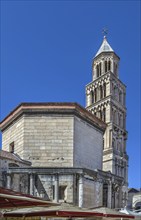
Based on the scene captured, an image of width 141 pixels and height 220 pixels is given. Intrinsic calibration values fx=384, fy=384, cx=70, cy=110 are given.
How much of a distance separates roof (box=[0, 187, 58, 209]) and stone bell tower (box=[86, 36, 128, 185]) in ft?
206

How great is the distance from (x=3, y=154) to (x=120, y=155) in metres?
53.7

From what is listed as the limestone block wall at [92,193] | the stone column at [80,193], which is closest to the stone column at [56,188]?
the stone column at [80,193]

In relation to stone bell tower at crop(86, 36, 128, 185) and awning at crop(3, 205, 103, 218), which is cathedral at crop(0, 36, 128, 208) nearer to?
awning at crop(3, 205, 103, 218)

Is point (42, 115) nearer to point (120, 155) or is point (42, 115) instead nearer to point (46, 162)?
point (46, 162)

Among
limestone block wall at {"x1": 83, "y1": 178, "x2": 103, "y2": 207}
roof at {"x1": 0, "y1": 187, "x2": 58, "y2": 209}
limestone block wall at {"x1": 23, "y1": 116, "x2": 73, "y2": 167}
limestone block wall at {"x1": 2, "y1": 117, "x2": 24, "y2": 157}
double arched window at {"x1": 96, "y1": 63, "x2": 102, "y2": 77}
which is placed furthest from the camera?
double arched window at {"x1": 96, "y1": 63, "x2": 102, "y2": 77}

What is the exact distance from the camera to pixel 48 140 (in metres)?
23.1

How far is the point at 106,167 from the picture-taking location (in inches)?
2800

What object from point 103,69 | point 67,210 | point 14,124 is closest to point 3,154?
point 14,124

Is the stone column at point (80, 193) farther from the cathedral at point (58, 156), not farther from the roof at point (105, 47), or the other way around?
the roof at point (105, 47)

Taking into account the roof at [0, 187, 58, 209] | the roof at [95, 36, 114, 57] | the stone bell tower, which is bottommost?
the roof at [0, 187, 58, 209]

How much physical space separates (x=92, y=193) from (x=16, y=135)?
260 inches

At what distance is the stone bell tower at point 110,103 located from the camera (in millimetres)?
71312

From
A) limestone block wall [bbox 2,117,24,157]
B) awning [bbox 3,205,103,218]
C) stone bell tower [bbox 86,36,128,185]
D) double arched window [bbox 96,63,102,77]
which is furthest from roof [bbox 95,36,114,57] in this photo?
awning [bbox 3,205,103,218]

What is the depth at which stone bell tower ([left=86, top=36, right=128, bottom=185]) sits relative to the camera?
7131 centimetres
